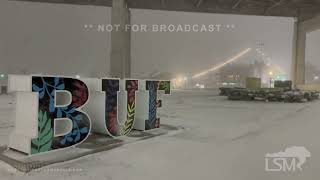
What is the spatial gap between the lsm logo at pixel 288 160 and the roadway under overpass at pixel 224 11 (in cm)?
3011

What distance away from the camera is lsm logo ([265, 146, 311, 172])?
233 inches

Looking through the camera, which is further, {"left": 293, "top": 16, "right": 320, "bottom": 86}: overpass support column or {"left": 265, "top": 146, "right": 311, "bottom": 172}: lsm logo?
{"left": 293, "top": 16, "right": 320, "bottom": 86}: overpass support column

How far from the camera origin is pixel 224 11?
1829 inches

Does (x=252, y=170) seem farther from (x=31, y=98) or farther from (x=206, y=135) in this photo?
(x=31, y=98)

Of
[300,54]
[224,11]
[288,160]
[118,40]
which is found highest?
[224,11]

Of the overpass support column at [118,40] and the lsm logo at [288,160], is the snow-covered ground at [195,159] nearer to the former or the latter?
the lsm logo at [288,160]

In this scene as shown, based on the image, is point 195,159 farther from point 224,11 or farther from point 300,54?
point 300,54

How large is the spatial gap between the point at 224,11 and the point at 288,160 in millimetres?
42564

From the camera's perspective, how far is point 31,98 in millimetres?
6770

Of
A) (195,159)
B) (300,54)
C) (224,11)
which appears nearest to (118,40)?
(224,11)

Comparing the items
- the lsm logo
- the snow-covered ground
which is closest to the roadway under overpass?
the snow-covered ground

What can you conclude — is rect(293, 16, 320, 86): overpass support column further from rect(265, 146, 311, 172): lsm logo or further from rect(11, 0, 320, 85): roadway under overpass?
rect(265, 146, 311, 172): lsm logo

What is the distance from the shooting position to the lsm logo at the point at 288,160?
5.91 m

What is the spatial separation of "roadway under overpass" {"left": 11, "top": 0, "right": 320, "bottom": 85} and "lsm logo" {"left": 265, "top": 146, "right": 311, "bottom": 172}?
30109 millimetres
